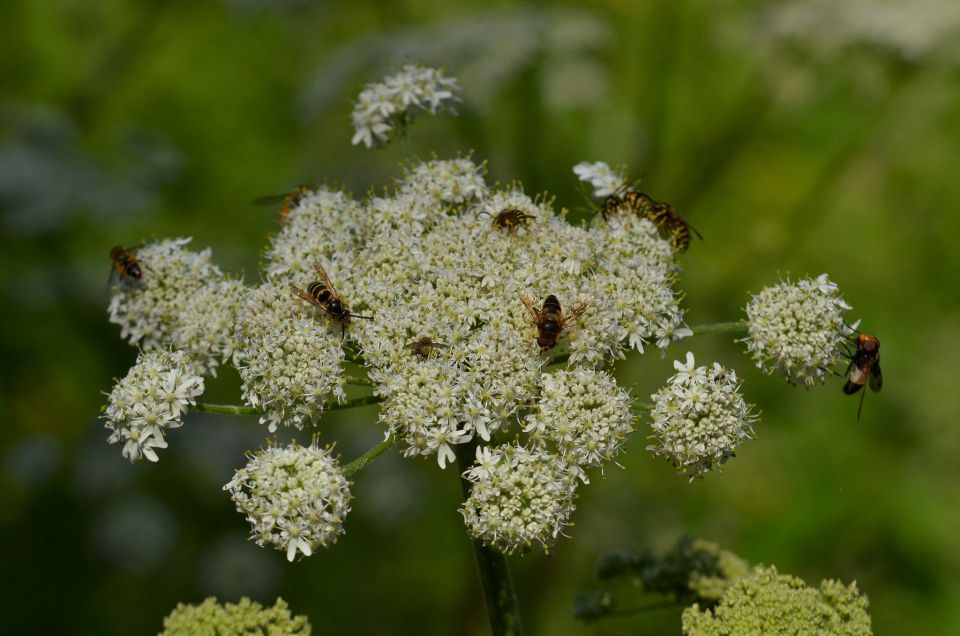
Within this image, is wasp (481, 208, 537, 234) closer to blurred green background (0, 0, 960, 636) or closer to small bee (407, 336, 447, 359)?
small bee (407, 336, 447, 359)

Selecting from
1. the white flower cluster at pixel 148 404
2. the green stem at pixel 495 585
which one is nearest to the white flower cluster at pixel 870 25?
the green stem at pixel 495 585

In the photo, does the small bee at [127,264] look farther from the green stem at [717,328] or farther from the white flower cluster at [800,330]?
the white flower cluster at [800,330]

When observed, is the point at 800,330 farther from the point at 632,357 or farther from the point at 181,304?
the point at 632,357

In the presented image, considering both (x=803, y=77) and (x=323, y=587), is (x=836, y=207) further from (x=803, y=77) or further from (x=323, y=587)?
(x=323, y=587)

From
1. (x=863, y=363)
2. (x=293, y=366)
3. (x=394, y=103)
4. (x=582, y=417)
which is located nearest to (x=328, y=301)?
(x=293, y=366)

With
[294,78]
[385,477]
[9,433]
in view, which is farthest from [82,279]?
[294,78]

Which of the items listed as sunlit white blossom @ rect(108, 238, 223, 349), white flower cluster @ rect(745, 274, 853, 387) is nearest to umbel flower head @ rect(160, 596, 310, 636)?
sunlit white blossom @ rect(108, 238, 223, 349)
